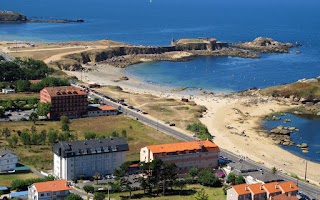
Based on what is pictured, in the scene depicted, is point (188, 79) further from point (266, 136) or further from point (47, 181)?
point (47, 181)

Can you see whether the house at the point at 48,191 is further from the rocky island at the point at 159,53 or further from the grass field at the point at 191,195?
the rocky island at the point at 159,53

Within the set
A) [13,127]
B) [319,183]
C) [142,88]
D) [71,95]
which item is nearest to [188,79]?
[142,88]

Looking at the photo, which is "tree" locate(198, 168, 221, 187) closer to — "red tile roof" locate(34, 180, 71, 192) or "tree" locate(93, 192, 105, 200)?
"tree" locate(93, 192, 105, 200)

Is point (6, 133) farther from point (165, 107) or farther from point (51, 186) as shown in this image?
point (165, 107)

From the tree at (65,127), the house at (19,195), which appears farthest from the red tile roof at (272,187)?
the tree at (65,127)

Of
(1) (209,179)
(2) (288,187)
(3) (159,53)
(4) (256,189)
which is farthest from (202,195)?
(3) (159,53)

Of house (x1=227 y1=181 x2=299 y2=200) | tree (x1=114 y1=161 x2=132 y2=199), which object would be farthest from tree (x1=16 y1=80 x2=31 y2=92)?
house (x1=227 y1=181 x2=299 y2=200)
